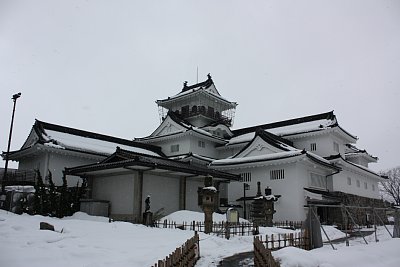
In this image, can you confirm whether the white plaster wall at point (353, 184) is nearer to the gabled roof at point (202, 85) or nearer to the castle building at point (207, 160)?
the castle building at point (207, 160)

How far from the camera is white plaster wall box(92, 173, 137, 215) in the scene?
89.9 feet

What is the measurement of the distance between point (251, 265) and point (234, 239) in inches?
251

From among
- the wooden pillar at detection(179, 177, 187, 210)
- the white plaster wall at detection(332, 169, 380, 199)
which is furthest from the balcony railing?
the white plaster wall at detection(332, 169, 380, 199)

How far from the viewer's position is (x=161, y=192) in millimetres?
Result: 29047

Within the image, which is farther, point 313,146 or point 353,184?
point 353,184

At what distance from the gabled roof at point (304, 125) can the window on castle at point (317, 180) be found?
567 centimetres

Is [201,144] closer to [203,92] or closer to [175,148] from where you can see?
[175,148]

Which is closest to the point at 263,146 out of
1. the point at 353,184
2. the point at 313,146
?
the point at 313,146

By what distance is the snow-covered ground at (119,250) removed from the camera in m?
10.7

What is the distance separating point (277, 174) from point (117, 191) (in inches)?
644

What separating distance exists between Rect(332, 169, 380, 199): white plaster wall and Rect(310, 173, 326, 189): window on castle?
2.38 meters

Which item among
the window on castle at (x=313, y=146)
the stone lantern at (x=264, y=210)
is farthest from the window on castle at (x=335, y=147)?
the stone lantern at (x=264, y=210)

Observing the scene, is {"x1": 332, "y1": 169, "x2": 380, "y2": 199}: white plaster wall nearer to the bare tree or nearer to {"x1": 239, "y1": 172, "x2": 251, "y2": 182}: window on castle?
{"x1": 239, "y1": 172, "x2": 251, "y2": 182}: window on castle

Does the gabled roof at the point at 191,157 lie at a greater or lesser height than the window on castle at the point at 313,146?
lesser
